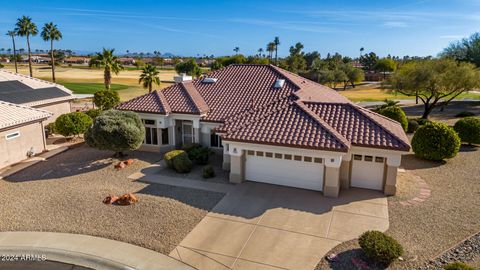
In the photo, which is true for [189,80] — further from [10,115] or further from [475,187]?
[475,187]

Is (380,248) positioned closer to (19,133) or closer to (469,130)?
(469,130)

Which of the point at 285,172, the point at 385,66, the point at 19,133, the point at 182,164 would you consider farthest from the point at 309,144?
the point at 385,66

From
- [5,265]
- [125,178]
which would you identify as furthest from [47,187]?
[5,265]

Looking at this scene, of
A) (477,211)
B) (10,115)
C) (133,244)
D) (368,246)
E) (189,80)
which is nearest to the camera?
(368,246)

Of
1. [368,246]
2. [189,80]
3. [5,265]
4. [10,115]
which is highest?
[189,80]

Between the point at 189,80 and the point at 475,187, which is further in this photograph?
the point at 189,80

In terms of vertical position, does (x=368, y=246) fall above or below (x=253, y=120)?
below
